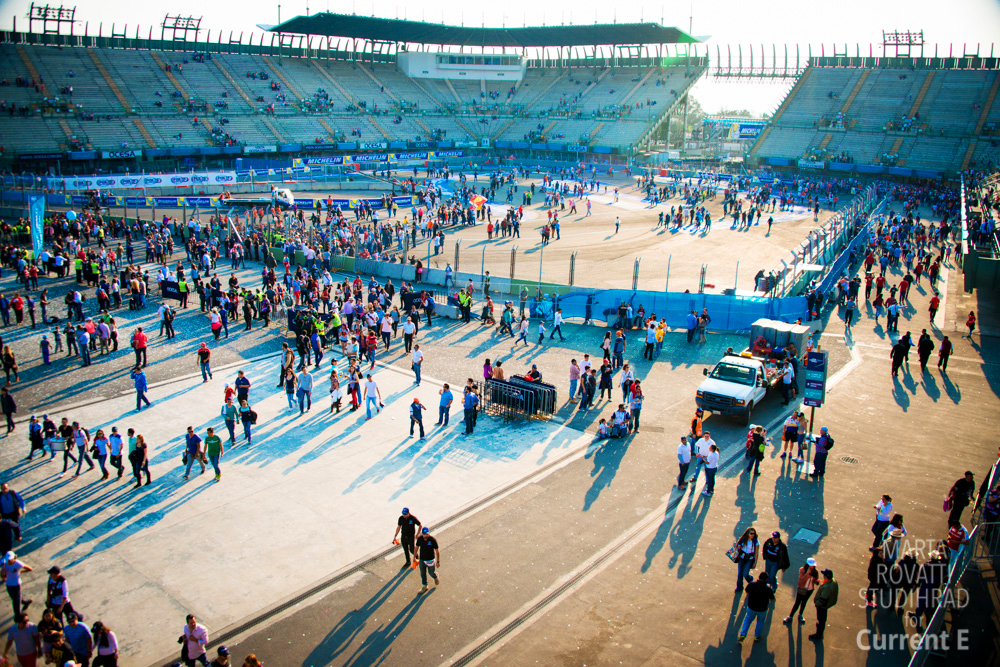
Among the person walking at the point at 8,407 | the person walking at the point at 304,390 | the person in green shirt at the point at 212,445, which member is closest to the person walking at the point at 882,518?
A: the person walking at the point at 304,390

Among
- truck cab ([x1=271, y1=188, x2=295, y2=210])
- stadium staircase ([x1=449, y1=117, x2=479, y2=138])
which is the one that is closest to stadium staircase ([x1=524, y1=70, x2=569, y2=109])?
stadium staircase ([x1=449, y1=117, x2=479, y2=138])

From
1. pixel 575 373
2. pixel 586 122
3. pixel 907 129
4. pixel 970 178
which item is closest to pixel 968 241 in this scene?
pixel 575 373

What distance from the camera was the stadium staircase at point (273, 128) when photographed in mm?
69812

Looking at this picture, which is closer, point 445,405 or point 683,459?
point 683,459

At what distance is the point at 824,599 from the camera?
8.73 meters

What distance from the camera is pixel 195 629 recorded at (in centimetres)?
809

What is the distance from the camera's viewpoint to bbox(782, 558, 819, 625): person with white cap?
9078 mm

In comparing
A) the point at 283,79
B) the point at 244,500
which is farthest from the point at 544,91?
the point at 244,500

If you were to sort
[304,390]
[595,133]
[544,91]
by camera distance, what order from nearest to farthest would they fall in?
1. [304,390]
2. [595,133]
3. [544,91]

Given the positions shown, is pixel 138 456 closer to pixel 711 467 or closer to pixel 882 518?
A: pixel 711 467

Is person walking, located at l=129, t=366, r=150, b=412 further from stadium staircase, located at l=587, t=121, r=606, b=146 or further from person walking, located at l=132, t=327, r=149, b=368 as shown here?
stadium staircase, located at l=587, t=121, r=606, b=146

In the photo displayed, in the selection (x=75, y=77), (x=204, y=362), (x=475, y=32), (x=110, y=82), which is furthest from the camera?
(x=475, y=32)

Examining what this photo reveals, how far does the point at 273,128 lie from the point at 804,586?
72.0 meters

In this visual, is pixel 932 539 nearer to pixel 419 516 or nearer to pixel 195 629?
pixel 419 516
